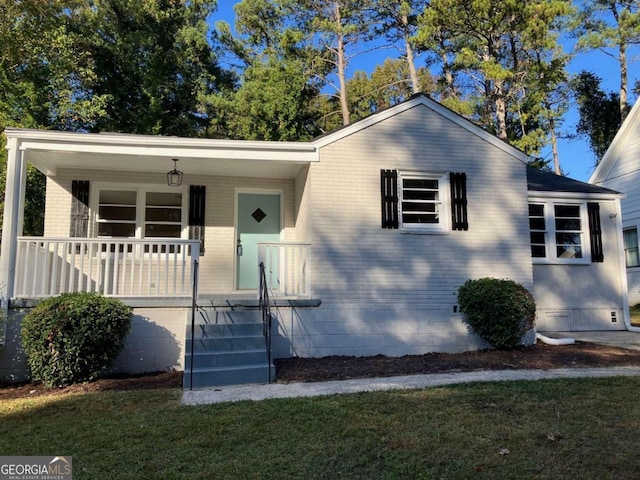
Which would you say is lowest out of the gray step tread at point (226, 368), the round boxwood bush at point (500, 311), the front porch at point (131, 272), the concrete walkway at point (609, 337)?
the gray step tread at point (226, 368)

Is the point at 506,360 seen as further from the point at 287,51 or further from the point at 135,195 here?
the point at 287,51

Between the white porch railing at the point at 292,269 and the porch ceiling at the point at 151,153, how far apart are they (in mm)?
1493

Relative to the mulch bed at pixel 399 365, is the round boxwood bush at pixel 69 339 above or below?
above

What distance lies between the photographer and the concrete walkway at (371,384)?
5.30m

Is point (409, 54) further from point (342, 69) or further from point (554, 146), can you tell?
point (554, 146)

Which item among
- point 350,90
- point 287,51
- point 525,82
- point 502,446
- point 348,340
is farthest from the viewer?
point 350,90

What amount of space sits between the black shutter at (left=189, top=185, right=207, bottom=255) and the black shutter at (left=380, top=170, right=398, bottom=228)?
361cm

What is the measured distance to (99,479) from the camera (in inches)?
127

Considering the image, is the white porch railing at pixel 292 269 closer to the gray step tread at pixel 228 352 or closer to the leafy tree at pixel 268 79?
the gray step tread at pixel 228 352

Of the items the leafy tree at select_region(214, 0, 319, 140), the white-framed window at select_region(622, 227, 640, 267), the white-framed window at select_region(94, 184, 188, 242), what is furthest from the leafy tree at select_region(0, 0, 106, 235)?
the white-framed window at select_region(622, 227, 640, 267)

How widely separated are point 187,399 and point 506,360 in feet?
15.7

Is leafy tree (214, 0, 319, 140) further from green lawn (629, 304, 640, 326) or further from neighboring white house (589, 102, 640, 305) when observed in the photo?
green lawn (629, 304, 640, 326)

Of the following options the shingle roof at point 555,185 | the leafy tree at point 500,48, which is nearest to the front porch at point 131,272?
the shingle roof at point 555,185

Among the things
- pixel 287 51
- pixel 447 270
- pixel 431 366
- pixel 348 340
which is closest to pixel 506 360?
pixel 431 366
